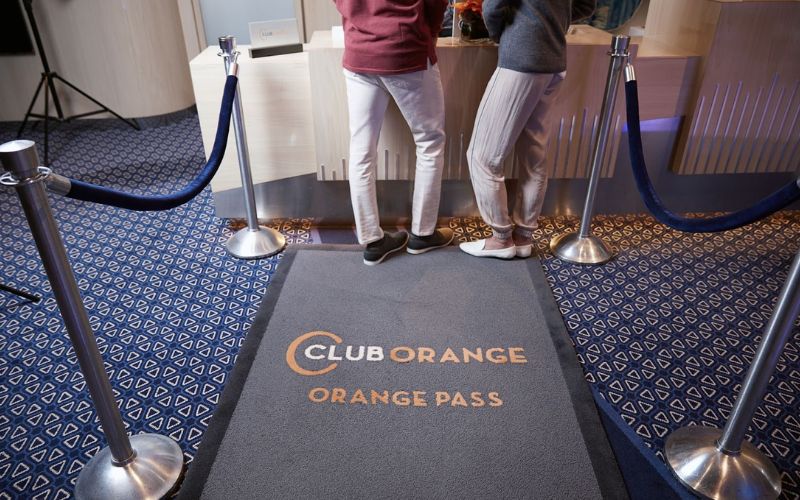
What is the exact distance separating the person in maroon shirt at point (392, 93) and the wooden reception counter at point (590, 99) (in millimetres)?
290

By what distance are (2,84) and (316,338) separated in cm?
379

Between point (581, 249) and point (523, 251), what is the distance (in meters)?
0.29

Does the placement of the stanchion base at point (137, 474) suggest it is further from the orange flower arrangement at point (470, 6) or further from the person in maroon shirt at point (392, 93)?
the orange flower arrangement at point (470, 6)

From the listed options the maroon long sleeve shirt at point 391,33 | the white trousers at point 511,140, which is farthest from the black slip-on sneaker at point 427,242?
the maroon long sleeve shirt at point 391,33

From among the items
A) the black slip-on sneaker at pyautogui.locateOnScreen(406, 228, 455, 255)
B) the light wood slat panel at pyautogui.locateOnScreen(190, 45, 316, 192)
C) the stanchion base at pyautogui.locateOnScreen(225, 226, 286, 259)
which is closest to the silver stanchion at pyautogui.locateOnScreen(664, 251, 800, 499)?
the black slip-on sneaker at pyautogui.locateOnScreen(406, 228, 455, 255)

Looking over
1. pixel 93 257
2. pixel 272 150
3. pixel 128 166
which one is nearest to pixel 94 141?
pixel 128 166

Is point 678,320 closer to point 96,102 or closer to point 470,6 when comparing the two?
point 470,6

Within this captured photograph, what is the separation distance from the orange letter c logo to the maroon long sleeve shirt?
1044 millimetres

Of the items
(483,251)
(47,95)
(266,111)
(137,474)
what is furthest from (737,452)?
(47,95)

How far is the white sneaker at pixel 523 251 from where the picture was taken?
2.83 metres

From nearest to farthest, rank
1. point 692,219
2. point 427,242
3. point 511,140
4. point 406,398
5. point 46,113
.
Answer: point 692,219 < point 406,398 < point 511,140 < point 427,242 < point 46,113

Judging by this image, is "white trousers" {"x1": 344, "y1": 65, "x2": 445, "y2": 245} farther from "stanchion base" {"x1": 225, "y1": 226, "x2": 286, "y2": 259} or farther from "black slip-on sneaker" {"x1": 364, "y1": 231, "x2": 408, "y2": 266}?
"stanchion base" {"x1": 225, "y1": 226, "x2": 286, "y2": 259}

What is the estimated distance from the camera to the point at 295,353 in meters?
2.22

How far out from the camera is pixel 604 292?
8.59ft
